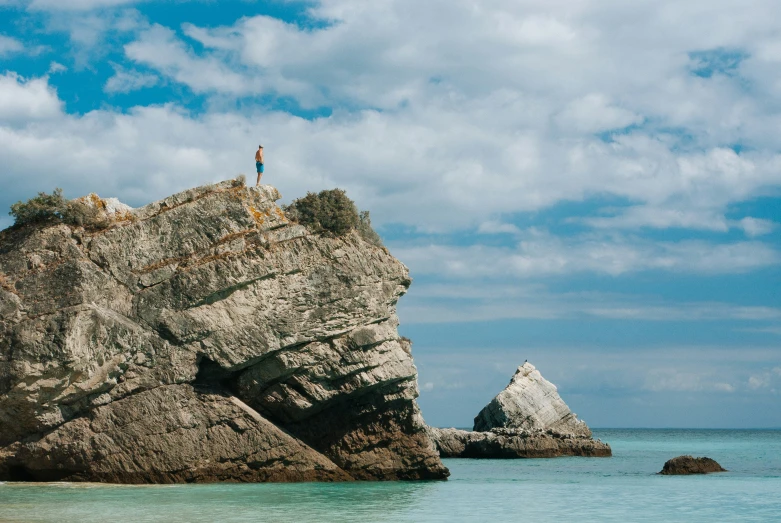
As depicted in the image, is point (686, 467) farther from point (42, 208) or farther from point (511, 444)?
point (42, 208)

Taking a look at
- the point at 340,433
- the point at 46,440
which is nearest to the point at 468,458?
the point at 340,433

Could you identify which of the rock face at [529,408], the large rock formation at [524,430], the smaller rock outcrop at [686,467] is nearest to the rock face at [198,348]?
the smaller rock outcrop at [686,467]

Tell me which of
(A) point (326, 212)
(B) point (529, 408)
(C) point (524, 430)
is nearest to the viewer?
(A) point (326, 212)

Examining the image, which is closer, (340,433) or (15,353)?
(15,353)

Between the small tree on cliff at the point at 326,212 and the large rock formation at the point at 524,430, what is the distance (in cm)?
2776

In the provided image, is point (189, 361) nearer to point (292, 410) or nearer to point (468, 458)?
point (292, 410)

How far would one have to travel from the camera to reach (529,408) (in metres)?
60.0

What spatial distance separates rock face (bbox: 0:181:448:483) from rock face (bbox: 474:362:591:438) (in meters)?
28.3

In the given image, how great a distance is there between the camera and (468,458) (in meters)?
58.6

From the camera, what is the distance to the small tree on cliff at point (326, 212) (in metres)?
32.8

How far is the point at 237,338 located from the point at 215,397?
237cm

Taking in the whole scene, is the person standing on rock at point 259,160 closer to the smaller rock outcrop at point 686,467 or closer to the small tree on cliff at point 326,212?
the small tree on cliff at point 326,212

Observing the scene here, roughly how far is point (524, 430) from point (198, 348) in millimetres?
34144

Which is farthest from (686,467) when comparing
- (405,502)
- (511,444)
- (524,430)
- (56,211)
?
(56,211)
